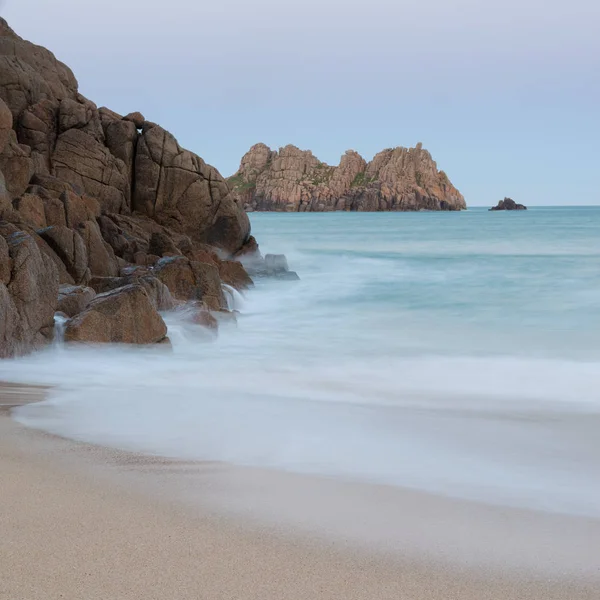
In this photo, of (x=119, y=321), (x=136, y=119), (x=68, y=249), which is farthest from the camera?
(x=136, y=119)

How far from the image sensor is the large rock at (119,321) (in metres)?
9.26

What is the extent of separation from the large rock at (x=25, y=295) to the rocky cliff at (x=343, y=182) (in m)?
145

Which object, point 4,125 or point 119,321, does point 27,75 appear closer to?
point 4,125

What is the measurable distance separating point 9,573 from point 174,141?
18888mm

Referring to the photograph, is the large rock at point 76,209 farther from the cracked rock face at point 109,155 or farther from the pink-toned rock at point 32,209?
the cracked rock face at point 109,155

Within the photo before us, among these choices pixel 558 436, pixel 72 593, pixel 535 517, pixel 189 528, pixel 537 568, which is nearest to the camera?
pixel 72 593

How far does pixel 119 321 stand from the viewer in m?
9.48

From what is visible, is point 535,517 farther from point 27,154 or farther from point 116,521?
point 27,154

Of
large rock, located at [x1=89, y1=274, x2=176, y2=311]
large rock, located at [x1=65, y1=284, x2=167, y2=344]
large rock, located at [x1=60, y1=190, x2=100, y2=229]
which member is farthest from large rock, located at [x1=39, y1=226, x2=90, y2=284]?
large rock, located at [x1=65, y1=284, x2=167, y2=344]

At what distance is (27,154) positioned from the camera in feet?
A: 51.0

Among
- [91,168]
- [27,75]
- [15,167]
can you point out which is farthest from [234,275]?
[27,75]

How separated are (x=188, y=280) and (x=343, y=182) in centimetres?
14878

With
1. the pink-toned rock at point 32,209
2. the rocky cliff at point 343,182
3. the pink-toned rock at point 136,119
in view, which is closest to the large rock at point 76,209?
the pink-toned rock at point 32,209

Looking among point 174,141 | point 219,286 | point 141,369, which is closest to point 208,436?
point 141,369
